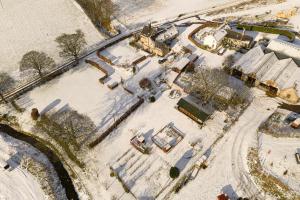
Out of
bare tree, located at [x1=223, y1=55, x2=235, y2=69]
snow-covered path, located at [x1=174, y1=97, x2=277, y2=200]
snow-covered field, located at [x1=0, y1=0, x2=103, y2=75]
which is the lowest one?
snow-covered path, located at [x1=174, y1=97, x2=277, y2=200]

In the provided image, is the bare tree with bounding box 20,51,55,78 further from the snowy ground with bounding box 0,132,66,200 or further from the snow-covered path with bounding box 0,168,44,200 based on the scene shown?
the snow-covered path with bounding box 0,168,44,200

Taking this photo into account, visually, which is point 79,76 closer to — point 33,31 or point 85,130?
point 85,130

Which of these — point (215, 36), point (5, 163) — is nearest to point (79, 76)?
point (5, 163)

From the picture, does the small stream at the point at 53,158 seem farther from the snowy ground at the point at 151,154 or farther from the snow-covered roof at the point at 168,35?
the snow-covered roof at the point at 168,35

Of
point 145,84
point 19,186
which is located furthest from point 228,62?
point 19,186

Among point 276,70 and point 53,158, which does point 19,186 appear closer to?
point 53,158

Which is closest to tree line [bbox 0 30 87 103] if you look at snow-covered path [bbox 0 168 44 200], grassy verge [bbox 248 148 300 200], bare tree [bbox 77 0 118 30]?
bare tree [bbox 77 0 118 30]
